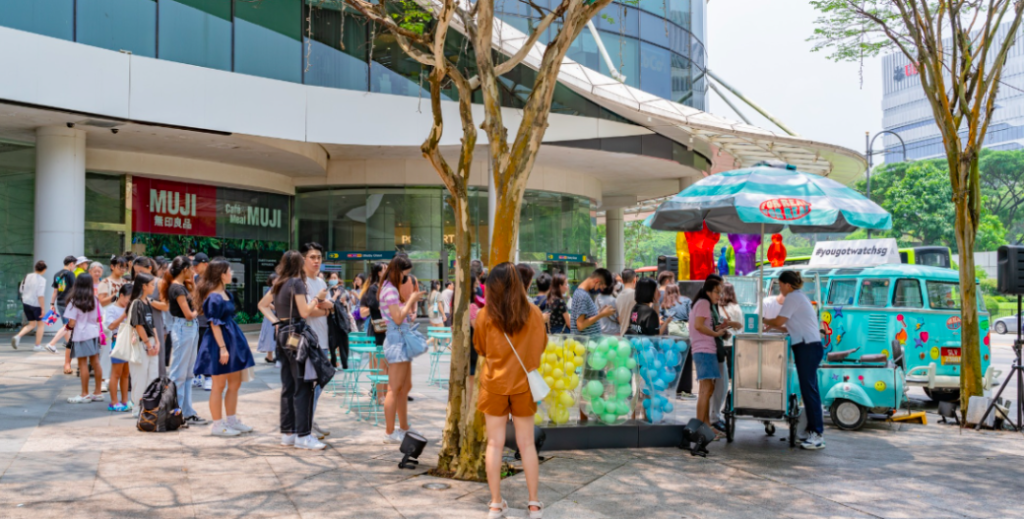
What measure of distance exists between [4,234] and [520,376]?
18344mm

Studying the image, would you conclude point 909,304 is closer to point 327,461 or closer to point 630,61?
point 327,461

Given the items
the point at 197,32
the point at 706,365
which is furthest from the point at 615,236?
the point at 706,365

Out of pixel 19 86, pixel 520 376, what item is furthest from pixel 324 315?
pixel 19 86

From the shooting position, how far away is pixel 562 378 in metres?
7.52

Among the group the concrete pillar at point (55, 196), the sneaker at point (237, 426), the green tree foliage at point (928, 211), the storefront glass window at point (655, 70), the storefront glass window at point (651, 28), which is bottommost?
the sneaker at point (237, 426)

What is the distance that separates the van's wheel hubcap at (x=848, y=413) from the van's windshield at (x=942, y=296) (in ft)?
11.0

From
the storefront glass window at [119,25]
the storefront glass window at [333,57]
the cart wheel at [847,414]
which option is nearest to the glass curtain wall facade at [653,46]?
the storefront glass window at [333,57]

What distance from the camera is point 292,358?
7.09m

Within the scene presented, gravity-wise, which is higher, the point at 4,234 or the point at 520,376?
the point at 4,234

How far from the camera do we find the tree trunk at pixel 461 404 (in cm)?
622

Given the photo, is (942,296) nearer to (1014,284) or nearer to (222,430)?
(1014,284)

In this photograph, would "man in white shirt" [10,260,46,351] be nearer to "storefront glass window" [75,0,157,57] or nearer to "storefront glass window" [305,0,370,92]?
"storefront glass window" [75,0,157,57]

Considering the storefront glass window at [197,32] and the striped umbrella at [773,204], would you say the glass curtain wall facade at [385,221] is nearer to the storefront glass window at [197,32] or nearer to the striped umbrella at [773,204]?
the storefront glass window at [197,32]

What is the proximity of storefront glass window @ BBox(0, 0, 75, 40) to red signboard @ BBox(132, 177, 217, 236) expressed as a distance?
5.74 m
